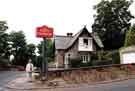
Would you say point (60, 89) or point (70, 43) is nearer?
point (60, 89)

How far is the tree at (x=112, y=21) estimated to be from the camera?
6856 centimetres

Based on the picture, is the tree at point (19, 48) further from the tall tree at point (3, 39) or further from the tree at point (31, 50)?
the tall tree at point (3, 39)

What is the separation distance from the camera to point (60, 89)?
725 inches

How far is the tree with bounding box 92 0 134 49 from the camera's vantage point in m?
68.6

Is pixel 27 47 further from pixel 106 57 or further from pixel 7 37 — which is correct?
pixel 106 57

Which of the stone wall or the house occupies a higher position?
the house

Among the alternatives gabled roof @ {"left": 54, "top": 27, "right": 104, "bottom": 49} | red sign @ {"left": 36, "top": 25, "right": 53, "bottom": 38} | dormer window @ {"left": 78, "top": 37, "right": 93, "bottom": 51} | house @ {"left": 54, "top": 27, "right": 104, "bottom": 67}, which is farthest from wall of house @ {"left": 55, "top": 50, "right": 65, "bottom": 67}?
red sign @ {"left": 36, "top": 25, "right": 53, "bottom": 38}

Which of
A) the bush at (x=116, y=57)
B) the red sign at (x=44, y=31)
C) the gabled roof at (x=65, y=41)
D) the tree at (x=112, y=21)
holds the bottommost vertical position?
the bush at (x=116, y=57)

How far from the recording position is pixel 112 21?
227 ft

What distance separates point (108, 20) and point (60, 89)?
52.1 m

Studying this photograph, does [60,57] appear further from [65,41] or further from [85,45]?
[85,45]

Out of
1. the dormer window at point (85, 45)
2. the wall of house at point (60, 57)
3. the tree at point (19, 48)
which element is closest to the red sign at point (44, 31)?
the dormer window at point (85, 45)

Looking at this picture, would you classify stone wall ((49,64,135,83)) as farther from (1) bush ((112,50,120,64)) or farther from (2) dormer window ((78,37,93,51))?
(2) dormer window ((78,37,93,51))

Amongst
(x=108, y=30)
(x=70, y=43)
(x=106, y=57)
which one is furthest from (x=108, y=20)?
(x=106, y=57)
